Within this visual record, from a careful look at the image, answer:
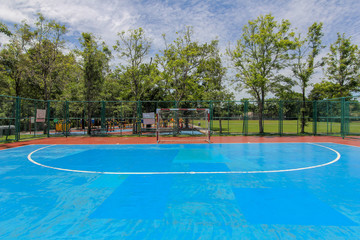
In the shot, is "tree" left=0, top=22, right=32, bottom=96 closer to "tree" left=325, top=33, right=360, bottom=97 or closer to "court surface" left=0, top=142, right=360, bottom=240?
"court surface" left=0, top=142, right=360, bottom=240

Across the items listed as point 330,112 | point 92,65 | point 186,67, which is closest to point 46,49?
point 92,65

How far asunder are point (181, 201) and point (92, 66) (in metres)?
18.9

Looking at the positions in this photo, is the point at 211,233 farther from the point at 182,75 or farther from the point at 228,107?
the point at 182,75

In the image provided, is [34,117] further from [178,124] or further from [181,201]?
[181,201]

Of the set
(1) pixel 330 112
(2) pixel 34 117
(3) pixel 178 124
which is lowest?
(3) pixel 178 124

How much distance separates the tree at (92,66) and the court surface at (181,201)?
1406 cm

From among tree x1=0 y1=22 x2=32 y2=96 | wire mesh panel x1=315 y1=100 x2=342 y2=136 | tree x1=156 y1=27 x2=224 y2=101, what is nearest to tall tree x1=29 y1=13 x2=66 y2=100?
tree x1=0 y1=22 x2=32 y2=96

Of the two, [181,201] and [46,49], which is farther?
[46,49]

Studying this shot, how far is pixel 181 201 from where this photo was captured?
432 cm

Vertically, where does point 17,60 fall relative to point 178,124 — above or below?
above

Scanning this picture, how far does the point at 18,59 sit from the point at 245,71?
25147mm

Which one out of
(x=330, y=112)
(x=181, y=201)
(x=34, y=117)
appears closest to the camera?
(x=181, y=201)

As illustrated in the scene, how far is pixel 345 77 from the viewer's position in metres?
22.3

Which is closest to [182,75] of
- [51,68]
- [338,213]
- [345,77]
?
[51,68]
